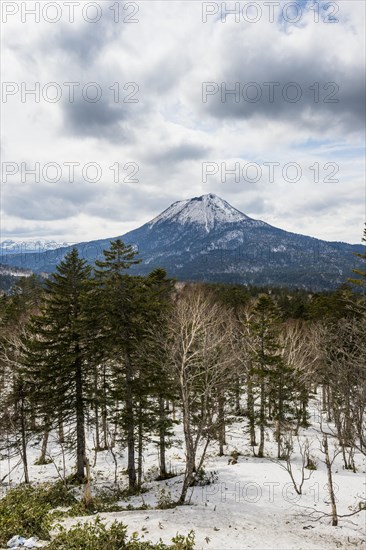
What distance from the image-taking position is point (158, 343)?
60.2ft

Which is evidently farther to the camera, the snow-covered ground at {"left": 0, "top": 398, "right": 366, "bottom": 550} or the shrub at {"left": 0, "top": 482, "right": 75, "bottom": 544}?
the snow-covered ground at {"left": 0, "top": 398, "right": 366, "bottom": 550}

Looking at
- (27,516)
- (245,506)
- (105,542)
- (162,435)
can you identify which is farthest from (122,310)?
(245,506)

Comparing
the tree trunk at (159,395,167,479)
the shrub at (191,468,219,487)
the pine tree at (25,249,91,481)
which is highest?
the pine tree at (25,249,91,481)

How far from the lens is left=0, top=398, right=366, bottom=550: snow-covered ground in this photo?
41.6ft

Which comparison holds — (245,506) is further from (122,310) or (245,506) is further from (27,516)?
(122,310)

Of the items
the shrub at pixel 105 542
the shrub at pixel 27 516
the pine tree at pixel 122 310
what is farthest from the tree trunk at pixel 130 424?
the shrub at pixel 105 542

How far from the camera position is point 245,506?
16.9 meters

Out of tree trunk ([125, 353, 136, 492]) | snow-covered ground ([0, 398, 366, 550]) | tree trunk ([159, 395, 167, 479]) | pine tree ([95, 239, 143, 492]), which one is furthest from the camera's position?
tree trunk ([159, 395, 167, 479])

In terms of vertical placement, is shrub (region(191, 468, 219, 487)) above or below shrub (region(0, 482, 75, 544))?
below

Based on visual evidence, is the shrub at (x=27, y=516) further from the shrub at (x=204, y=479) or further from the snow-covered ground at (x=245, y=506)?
the shrub at (x=204, y=479)

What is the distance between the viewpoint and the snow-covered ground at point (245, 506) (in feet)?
41.6

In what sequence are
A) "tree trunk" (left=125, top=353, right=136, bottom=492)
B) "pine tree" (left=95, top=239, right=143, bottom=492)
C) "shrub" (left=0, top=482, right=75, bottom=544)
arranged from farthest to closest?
1. "tree trunk" (left=125, top=353, right=136, bottom=492)
2. "pine tree" (left=95, top=239, right=143, bottom=492)
3. "shrub" (left=0, top=482, right=75, bottom=544)

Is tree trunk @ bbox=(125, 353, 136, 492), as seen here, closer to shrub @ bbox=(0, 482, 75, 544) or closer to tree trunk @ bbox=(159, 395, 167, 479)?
tree trunk @ bbox=(159, 395, 167, 479)

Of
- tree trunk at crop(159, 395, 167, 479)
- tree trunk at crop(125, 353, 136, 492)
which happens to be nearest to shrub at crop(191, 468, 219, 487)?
tree trunk at crop(159, 395, 167, 479)
